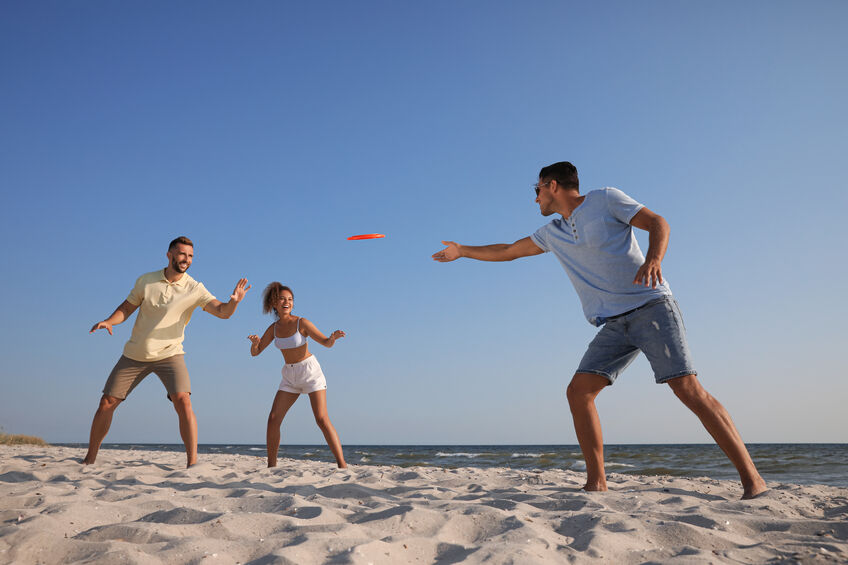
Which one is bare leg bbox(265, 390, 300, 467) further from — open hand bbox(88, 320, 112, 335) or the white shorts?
open hand bbox(88, 320, 112, 335)

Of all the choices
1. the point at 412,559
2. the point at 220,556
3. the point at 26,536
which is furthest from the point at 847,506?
the point at 26,536

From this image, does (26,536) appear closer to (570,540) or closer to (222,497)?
(222,497)

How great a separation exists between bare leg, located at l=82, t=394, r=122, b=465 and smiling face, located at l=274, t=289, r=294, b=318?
1.80m

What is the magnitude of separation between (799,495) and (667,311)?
1379 mm

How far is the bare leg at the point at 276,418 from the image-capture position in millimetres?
5988

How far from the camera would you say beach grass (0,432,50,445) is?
44.3ft

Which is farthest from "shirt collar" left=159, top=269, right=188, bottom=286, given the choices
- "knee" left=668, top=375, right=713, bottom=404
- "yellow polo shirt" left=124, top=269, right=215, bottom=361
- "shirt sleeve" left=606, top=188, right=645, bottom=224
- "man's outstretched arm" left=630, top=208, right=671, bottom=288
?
"knee" left=668, top=375, right=713, bottom=404

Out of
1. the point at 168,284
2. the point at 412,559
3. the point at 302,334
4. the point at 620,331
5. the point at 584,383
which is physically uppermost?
the point at 168,284

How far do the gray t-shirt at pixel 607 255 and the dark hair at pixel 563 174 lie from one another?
9.8 inches

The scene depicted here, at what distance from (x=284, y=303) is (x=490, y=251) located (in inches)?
110

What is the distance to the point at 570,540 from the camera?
2.53 metres

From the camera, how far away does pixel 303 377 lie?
6008mm

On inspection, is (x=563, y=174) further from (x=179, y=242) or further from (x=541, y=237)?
(x=179, y=242)

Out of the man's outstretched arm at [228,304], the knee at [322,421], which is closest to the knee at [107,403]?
the man's outstretched arm at [228,304]
